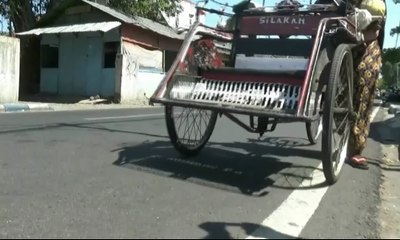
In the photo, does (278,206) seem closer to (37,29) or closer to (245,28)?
(245,28)

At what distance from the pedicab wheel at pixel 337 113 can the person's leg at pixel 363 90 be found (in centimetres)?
19

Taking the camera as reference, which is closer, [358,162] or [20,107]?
[358,162]

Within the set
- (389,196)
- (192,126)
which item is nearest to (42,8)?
(192,126)

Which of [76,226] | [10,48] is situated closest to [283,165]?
[76,226]

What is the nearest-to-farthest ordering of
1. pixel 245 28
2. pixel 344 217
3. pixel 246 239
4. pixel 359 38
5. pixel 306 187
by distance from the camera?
1. pixel 246 239
2. pixel 344 217
3. pixel 306 187
4. pixel 359 38
5. pixel 245 28

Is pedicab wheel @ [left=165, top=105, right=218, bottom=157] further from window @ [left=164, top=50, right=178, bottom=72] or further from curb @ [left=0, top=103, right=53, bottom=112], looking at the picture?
window @ [left=164, top=50, right=178, bottom=72]

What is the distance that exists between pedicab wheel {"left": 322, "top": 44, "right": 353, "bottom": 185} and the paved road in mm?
251

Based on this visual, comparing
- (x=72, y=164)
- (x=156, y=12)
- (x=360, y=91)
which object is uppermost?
(x=156, y=12)

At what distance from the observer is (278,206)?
4.26 meters

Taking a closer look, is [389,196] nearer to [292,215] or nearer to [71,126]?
[292,215]

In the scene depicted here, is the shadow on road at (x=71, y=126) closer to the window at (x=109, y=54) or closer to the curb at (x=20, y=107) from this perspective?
the curb at (x=20, y=107)

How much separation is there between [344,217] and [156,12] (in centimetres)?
2371

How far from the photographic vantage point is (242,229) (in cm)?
359

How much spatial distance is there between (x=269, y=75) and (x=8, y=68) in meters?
12.9
